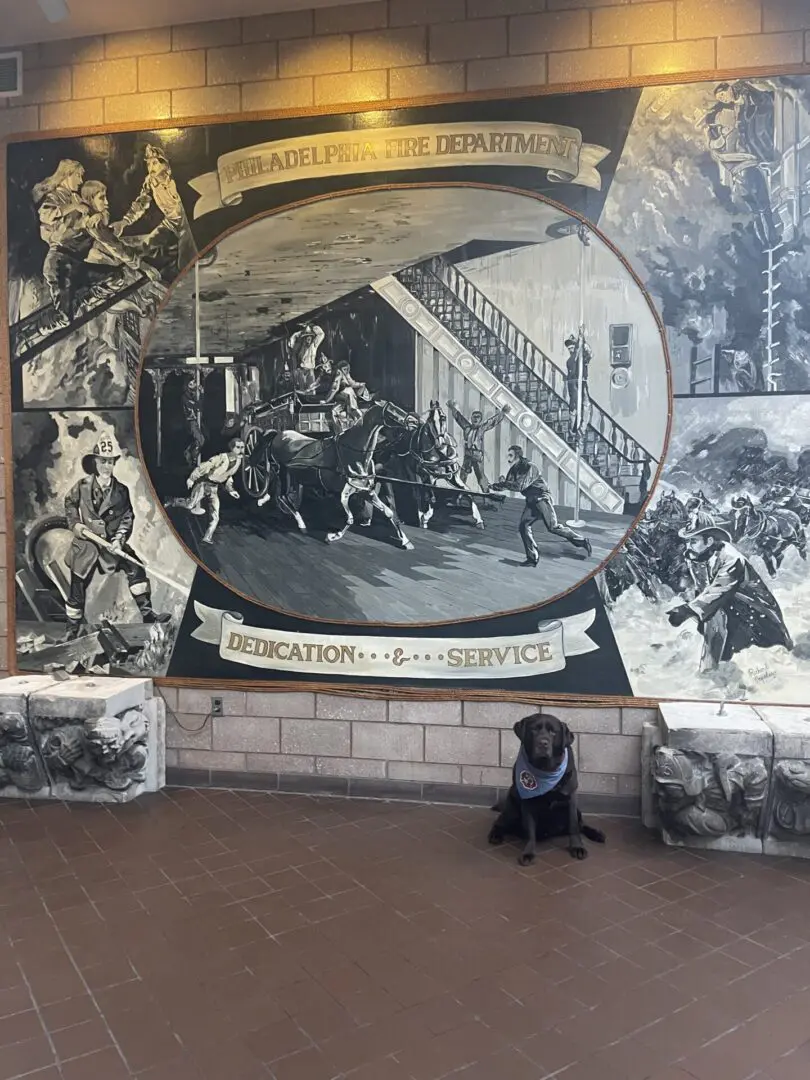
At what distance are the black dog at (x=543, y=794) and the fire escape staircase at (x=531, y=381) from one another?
4.13ft

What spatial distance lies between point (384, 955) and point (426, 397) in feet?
9.10

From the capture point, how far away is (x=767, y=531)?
14.0ft

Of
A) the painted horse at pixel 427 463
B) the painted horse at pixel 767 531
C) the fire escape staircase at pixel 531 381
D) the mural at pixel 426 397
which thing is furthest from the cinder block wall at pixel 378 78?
the painted horse at pixel 427 463

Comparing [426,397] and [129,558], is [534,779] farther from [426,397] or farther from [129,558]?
[129,558]

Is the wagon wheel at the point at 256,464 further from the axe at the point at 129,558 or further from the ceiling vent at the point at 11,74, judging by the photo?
the ceiling vent at the point at 11,74

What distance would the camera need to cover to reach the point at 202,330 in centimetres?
482

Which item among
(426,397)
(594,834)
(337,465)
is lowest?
(594,834)

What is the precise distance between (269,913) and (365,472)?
2318 mm

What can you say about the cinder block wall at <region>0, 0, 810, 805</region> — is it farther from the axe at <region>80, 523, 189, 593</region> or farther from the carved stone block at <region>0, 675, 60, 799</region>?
the carved stone block at <region>0, 675, 60, 799</region>

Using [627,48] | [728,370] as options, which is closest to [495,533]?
[728,370]

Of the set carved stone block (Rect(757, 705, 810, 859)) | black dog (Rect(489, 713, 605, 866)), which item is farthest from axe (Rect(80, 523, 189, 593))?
carved stone block (Rect(757, 705, 810, 859))

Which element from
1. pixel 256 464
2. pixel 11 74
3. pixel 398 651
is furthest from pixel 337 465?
pixel 11 74

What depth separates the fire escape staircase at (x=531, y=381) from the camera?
4.38m

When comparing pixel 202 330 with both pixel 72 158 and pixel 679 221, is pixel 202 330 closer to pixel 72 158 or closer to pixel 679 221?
pixel 72 158
